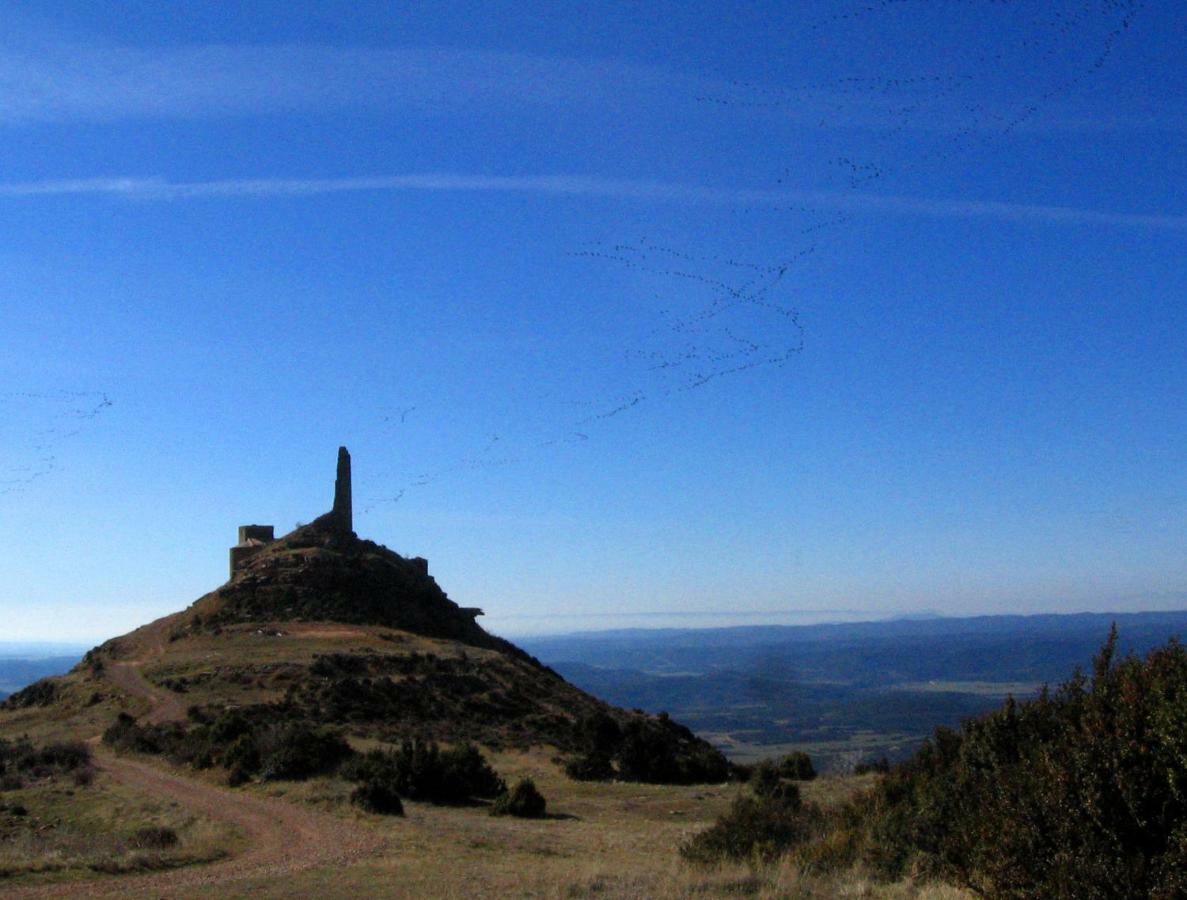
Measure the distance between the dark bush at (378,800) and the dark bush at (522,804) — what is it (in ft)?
7.15

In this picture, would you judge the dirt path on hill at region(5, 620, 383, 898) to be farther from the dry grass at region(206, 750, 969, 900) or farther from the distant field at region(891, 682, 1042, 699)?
the distant field at region(891, 682, 1042, 699)

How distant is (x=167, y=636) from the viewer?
60.8m

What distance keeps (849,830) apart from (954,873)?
4.69 meters

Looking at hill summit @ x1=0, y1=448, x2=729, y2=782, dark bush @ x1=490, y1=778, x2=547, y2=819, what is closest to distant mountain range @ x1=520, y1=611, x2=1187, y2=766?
hill summit @ x1=0, y1=448, x2=729, y2=782

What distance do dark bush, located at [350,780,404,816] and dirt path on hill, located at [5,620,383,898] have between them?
31.4 inches

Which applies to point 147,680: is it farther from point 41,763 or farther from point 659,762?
point 659,762

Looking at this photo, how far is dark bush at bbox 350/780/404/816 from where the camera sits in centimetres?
2324

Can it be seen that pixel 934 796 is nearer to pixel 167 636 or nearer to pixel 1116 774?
pixel 1116 774

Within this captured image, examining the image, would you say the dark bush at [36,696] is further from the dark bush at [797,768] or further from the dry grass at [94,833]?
the dark bush at [797,768]

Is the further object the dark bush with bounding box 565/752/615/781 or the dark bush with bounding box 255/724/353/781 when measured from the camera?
the dark bush with bounding box 565/752/615/781

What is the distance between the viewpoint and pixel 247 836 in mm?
20578

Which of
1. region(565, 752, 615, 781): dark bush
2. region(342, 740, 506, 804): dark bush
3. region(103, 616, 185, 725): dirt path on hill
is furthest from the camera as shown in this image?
region(103, 616, 185, 725): dirt path on hill

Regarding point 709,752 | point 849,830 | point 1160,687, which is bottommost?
point 709,752

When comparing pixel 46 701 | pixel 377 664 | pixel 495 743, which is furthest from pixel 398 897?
pixel 46 701
